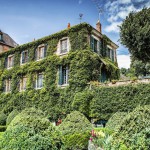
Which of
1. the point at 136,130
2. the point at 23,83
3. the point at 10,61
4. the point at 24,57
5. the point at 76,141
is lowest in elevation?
the point at 76,141

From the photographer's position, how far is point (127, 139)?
6230mm

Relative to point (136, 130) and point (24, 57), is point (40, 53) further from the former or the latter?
point (136, 130)

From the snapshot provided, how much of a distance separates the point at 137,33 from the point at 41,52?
421 inches

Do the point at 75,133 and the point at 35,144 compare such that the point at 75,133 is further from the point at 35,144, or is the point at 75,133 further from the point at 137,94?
the point at 137,94

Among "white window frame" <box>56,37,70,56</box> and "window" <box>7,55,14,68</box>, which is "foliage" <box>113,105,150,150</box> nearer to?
"white window frame" <box>56,37,70,56</box>

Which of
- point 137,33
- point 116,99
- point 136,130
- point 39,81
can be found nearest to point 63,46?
point 39,81

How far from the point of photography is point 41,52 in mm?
27594

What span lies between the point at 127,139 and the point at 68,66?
18.0m

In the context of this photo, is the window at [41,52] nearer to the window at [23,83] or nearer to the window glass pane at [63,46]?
the window glass pane at [63,46]

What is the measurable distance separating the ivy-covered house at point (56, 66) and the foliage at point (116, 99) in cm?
225

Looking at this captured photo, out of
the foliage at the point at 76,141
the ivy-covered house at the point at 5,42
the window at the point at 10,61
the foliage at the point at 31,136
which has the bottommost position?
the foliage at the point at 76,141

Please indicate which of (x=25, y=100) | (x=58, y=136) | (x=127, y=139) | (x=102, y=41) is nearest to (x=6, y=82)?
(x=25, y=100)

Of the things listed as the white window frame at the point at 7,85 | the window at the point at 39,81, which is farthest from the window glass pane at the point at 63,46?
the white window frame at the point at 7,85

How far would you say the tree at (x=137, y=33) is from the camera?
23.6 meters
